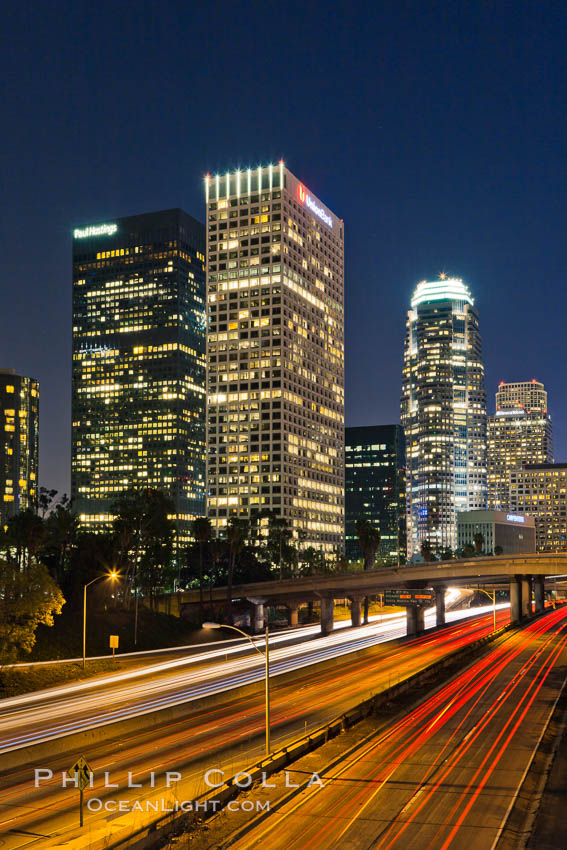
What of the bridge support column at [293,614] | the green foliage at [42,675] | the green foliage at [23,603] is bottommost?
the bridge support column at [293,614]

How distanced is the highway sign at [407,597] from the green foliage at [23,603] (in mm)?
70117

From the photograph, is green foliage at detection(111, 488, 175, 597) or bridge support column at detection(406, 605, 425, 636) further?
bridge support column at detection(406, 605, 425, 636)

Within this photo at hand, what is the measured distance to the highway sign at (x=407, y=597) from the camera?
14212cm

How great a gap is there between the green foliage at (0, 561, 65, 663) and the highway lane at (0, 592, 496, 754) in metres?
6.26

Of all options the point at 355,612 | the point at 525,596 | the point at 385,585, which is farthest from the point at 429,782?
the point at 525,596

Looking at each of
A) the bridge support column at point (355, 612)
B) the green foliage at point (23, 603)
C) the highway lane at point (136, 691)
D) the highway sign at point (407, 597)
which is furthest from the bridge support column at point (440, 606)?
the green foliage at point (23, 603)

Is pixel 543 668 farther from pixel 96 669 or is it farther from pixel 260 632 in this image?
pixel 260 632

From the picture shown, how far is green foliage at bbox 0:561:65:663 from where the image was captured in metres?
85.0

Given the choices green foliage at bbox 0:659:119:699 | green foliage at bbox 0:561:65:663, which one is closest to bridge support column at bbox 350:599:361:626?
green foliage at bbox 0:659:119:699

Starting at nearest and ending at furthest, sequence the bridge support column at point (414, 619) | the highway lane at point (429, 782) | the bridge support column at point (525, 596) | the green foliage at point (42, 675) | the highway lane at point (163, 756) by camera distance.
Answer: the highway lane at point (429, 782) → the highway lane at point (163, 756) → the green foliage at point (42, 675) → the bridge support column at point (414, 619) → the bridge support column at point (525, 596)

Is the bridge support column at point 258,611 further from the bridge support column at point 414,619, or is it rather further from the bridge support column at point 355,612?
the bridge support column at point 414,619

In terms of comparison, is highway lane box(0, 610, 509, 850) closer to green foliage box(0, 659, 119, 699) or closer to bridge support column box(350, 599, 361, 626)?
green foliage box(0, 659, 119, 699)

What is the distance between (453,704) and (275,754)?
88.3 ft

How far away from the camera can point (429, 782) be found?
4725 cm
